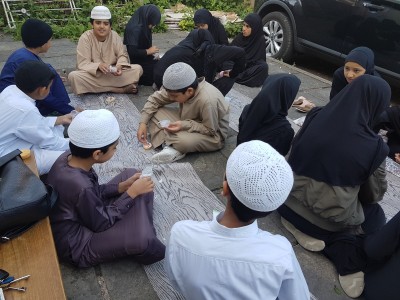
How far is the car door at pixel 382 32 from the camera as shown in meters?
4.79

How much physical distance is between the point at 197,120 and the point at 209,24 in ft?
8.51

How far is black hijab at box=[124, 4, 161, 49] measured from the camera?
525 centimetres

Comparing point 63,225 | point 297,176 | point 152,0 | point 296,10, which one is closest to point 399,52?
point 296,10

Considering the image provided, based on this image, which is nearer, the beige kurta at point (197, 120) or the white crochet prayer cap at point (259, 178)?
the white crochet prayer cap at point (259, 178)

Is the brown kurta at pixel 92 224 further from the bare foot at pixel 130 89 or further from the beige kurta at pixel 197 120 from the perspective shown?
the bare foot at pixel 130 89

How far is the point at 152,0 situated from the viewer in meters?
9.08

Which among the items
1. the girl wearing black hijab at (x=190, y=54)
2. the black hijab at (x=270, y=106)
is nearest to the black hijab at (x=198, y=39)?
the girl wearing black hijab at (x=190, y=54)

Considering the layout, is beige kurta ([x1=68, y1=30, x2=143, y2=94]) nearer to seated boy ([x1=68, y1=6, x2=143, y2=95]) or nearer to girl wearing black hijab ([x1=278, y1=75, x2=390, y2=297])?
seated boy ([x1=68, y1=6, x2=143, y2=95])

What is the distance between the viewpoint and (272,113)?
3.25m

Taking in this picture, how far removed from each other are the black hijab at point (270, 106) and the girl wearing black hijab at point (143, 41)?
2.37 m

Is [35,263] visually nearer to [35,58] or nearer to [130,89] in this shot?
[35,58]

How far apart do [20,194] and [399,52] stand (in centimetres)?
487

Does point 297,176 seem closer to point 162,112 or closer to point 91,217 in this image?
point 91,217

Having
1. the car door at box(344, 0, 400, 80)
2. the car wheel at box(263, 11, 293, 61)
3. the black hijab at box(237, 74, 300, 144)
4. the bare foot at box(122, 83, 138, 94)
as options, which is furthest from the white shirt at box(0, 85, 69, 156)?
the car wheel at box(263, 11, 293, 61)
